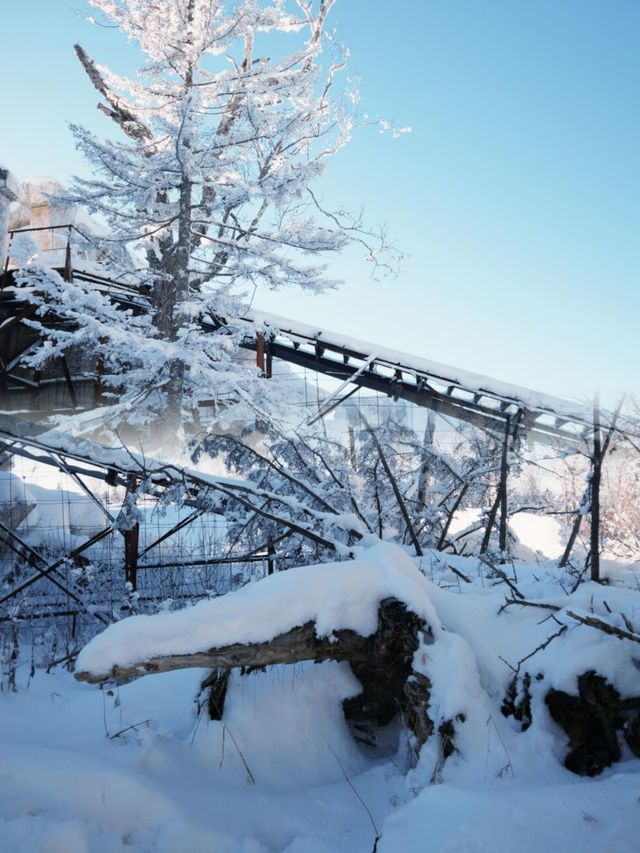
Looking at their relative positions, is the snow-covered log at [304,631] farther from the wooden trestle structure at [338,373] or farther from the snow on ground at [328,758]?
the wooden trestle structure at [338,373]

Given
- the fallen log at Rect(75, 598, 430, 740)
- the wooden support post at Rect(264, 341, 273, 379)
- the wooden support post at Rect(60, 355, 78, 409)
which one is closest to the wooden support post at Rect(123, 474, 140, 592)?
the fallen log at Rect(75, 598, 430, 740)

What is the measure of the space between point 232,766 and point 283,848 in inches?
20.3

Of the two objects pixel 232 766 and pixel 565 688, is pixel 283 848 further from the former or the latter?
pixel 565 688

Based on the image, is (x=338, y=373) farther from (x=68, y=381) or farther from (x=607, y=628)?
(x=607, y=628)

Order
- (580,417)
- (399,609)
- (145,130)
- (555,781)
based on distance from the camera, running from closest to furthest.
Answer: (555,781)
(399,609)
(580,417)
(145,130)

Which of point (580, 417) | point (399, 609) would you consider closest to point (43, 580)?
point (399, 609)

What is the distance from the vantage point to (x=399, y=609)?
8.41ft

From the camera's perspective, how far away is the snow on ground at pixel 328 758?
5.89ft

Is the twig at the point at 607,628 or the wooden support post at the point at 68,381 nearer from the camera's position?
the twig at the point at 607,628

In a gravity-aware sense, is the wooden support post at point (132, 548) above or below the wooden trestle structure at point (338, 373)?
below

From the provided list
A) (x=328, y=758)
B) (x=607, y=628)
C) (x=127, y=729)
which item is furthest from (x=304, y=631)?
(x=607, y=628)

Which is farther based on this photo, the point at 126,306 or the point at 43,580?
the point at 126,306

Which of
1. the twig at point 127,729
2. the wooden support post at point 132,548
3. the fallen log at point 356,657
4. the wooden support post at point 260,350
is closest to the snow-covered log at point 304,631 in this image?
the fallen log at point 356,657

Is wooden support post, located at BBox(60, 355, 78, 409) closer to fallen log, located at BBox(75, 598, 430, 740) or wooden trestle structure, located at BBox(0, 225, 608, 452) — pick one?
wooden trestle structure, located at BBox(0, 225, 608, 452)
